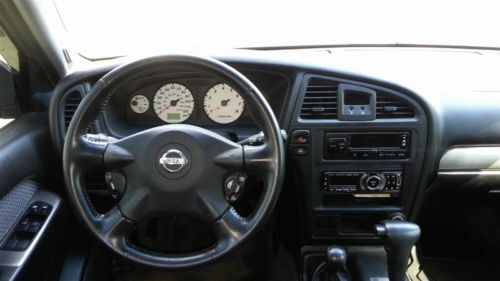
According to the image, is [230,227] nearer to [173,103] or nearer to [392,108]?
[173,103]

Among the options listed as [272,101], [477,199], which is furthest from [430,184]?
[272,101]

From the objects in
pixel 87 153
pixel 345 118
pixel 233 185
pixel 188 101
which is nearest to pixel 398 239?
pixel 345 118

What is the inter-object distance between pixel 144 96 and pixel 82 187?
0.62 metres

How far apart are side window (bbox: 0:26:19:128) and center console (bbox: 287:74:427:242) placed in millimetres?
1093

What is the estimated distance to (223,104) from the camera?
2.03 metres

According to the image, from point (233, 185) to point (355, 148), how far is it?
22.1 inches

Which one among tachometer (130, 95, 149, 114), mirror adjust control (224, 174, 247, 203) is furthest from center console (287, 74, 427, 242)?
tachometer (130, 95, 149, 114)

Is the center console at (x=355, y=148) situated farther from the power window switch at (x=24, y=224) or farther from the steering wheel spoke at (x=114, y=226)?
the power window switch at (x=24, y=224)

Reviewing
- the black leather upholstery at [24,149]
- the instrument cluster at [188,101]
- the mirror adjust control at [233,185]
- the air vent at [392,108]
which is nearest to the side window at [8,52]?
the black leather upholstery at [24,149]

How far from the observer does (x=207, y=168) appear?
1540mm

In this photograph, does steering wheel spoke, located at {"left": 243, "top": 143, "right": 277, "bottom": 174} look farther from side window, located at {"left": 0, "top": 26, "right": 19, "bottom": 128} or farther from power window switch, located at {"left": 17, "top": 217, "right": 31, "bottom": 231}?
side window, located at {"left": 0, "top": 26, "right": 19, "bottom": 128}

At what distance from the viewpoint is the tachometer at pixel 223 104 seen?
6.57 feet

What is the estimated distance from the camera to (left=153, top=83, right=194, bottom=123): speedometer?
79.4 inches

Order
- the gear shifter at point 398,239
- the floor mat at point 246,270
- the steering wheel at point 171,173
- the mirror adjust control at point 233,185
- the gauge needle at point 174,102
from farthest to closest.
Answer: the floor mat at point 246,270, the gauge needle at point 174,102, the gear shifter at point 398,239, the mirror adjust control at point 233,185, the steering wheel at point 171,173
